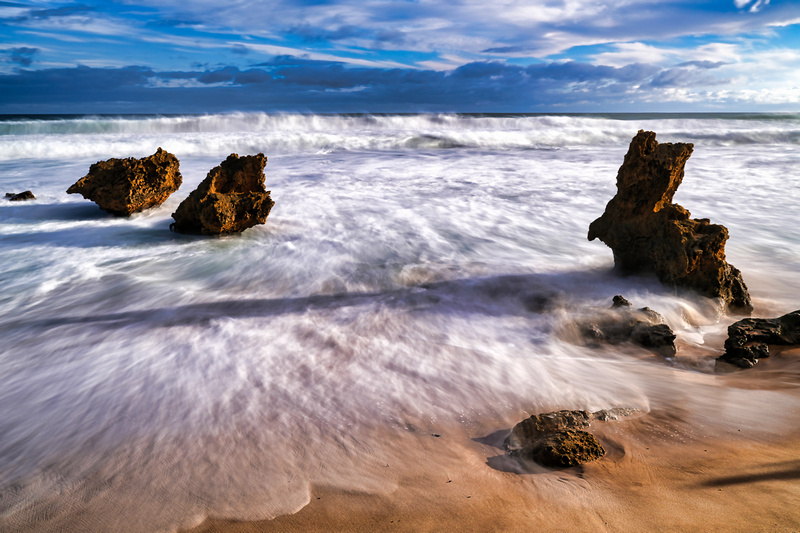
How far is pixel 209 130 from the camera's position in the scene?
24609mm

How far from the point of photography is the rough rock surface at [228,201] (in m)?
5.21

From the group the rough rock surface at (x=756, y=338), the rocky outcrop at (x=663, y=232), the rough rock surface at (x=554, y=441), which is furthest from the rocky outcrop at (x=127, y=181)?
the rough rock surface at (x=756, y=338)

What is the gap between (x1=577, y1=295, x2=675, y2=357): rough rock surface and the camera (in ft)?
9.45

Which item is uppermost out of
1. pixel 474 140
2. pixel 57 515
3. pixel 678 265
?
pixel 474 140

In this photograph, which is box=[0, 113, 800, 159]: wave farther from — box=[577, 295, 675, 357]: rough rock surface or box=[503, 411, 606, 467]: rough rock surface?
box=[503, 411, 606, 467]: rough rock surface

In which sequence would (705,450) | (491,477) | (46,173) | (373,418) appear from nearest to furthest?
(491,477), (705,450), (373,418), (46,173)

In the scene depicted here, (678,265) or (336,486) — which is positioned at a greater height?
(678,265)

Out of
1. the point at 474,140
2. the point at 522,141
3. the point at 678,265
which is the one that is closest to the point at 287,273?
the point at 678,265

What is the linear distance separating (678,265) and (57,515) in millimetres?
3833

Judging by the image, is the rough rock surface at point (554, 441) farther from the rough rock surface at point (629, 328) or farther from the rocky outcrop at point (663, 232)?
the rocky outcrop at point (663, 232)

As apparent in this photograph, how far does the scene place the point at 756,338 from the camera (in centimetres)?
280

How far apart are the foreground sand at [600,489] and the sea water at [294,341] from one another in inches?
4.9

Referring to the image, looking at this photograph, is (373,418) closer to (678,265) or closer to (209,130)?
(678,265)

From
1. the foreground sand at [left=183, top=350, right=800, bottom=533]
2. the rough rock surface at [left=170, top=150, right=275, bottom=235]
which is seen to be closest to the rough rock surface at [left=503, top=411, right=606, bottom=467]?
the foreground sand at [left=183, top=350, right=800, bottom=533]
